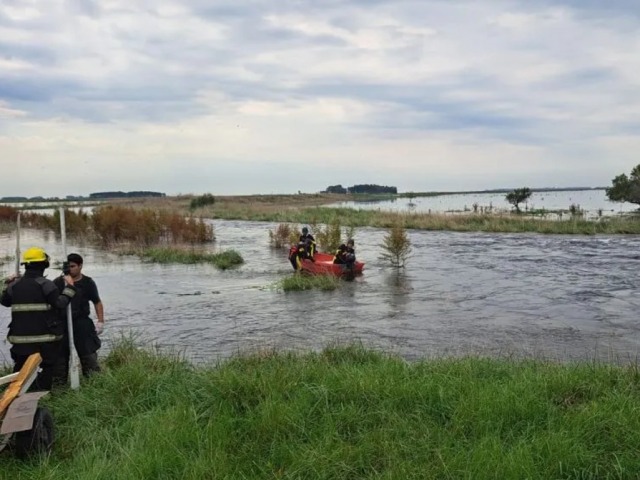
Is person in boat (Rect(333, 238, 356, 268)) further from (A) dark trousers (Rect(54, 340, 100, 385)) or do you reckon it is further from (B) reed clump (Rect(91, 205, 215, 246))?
(B) reed clump (Rect(91, 205, 215, 246))

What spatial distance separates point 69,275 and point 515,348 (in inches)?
306

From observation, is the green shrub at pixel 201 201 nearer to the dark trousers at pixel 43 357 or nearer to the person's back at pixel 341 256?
the person's back at pixel 341 256

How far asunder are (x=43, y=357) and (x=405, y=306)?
10.3 metres

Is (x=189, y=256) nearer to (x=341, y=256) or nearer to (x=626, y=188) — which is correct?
(x=341, y=256)

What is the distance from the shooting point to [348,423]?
17.8 feet

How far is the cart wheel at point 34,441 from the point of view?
4.99m

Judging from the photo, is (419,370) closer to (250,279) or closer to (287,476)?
(287,476)

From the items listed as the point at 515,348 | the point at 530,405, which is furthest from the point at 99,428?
the point at 515,348

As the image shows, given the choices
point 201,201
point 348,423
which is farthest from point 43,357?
point 201,201

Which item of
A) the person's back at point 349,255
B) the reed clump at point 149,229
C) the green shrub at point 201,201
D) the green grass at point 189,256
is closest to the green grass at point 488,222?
the reed clump at point 149,229

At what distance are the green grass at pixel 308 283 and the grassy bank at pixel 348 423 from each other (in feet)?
35.1

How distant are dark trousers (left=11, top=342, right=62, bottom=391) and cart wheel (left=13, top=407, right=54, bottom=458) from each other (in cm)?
158

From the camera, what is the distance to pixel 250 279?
20.5 meters

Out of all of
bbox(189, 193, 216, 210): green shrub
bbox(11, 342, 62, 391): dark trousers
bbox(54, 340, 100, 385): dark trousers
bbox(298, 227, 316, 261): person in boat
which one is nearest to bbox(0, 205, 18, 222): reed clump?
bbox(189, 193, 216, 210): green shrub
